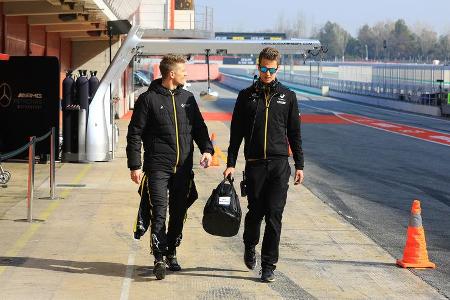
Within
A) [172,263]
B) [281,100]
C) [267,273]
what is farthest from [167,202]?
[281,100]

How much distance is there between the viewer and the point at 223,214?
8.84m

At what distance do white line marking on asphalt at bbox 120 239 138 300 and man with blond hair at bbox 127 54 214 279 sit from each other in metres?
0.28

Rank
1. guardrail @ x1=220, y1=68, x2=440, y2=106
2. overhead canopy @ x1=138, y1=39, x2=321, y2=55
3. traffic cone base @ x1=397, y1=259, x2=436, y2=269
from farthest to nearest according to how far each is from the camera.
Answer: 1. guardrail @ x1=220, y1=68, x2=440, y2=106
2. overhead canopy @ x1=138, y1=39, x2=321, y2=55
3. traffic cone base @ x1=397, y1=259, x2=436, y2=269

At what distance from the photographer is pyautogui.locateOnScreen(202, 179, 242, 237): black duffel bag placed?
29.0 feet

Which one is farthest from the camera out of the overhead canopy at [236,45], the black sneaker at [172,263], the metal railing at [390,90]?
the metal railing at [390,90]

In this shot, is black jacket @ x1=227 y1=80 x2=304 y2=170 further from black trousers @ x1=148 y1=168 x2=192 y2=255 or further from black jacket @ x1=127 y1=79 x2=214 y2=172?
black trousers @ x1=148 y1=168 x2=192 y2=255

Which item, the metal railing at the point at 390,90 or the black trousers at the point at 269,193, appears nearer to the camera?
the black trousers at the point at 269,193

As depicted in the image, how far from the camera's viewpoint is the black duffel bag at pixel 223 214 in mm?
8852

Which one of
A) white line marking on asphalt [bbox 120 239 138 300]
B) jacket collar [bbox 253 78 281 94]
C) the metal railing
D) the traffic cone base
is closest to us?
white line marking on asphalt [bbox 120 239 138 300]

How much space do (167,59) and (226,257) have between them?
2362mm

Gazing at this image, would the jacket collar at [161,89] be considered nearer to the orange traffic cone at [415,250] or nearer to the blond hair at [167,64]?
the blond hair at [167,64]

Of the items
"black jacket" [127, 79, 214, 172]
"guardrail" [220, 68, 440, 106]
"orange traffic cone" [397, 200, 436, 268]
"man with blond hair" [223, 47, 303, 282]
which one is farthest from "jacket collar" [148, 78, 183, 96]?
"guardrail" [220, 68, 440, 106]

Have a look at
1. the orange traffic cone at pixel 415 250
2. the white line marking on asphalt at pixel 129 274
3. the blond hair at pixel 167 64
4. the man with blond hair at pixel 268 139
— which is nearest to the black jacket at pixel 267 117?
the man with blond hair at pixel 268 139

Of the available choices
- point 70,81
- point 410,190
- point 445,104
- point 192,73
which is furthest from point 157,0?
point 192,73
